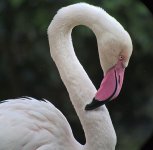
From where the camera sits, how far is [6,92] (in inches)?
254

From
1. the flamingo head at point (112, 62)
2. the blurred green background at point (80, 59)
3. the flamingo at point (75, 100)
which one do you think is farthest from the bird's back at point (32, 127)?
the blurred green background at point (80, 59)

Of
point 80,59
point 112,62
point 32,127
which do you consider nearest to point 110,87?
point 112,62

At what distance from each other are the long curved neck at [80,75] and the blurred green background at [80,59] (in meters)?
2.37

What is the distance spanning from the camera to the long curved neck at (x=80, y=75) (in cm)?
304

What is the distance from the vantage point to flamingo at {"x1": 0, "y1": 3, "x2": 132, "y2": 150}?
2973 millimetres

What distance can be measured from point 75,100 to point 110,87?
0.62ft

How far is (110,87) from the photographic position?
9.79 feet

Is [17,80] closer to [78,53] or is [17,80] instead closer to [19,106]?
[78,53]

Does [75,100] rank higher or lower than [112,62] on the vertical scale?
lower

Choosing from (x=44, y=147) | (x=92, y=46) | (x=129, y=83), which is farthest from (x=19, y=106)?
(x=129, y=83)

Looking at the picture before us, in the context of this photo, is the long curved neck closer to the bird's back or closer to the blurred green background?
the bird's back

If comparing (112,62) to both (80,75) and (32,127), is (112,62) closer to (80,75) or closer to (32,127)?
(80,75)

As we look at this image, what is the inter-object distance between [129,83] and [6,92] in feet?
3.58

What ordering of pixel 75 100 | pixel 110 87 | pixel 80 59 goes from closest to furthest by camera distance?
1. pixel 110 87
2. pixel 75 100
3. pixel 80 59
